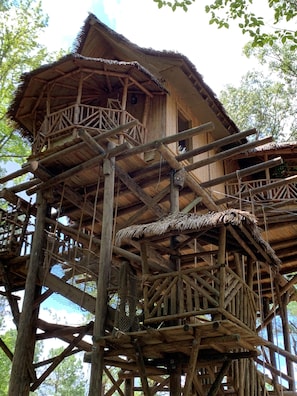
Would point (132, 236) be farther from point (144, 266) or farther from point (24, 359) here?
point (24, 359)

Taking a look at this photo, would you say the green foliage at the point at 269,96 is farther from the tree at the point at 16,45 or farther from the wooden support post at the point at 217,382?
the wooden support post at the point at 217,382

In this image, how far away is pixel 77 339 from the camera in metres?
10.9

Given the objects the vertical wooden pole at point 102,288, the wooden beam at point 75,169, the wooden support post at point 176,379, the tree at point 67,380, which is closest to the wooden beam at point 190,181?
the wooden beam at point 75,169

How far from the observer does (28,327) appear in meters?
10.4

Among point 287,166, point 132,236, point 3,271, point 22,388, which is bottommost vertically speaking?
point 22,388

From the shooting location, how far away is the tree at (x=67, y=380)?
27.1 meters

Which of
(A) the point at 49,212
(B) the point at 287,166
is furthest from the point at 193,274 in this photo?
(B) the point at 287,166

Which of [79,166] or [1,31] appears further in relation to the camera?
[1,31]

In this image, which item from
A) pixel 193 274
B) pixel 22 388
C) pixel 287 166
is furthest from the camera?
pixel 287 166

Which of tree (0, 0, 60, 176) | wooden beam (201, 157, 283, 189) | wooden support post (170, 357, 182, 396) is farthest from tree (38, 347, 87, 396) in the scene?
wooden beam (201, 157, 283, 189)

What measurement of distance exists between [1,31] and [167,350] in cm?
1422

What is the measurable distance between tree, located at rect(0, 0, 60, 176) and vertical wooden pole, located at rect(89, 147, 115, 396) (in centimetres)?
861

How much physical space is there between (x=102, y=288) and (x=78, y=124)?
3.83 m

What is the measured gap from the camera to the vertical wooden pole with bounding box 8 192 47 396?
9.96 metres
